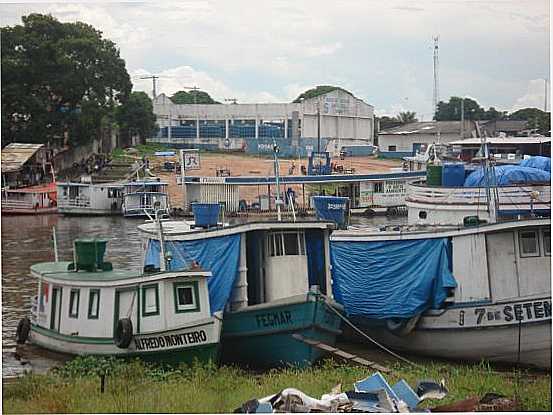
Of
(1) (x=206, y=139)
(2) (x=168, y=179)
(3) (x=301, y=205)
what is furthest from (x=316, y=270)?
(1) (x=206, y=139)

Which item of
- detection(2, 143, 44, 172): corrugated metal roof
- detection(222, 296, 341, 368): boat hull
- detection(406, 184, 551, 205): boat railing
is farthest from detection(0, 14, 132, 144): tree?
detection(222, 296, 341, 368): boat hull

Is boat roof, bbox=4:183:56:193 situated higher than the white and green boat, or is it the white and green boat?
boat roof, bbox=4:183:56:193

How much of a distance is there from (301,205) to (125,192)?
5.60m

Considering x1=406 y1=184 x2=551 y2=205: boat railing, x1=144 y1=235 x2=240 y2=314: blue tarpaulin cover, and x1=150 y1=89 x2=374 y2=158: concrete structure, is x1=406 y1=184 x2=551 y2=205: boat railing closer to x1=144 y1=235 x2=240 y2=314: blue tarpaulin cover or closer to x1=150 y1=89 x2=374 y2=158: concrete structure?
x1=144 y1=235 x2=240 y2=314: blue tarpaulin cover

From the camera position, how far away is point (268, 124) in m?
38.2

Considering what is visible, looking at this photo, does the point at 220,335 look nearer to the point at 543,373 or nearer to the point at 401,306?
the point at 401,306

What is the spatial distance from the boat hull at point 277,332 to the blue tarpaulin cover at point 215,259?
0.94ft

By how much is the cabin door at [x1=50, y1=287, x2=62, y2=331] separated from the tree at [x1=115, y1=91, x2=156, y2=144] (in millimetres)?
22335

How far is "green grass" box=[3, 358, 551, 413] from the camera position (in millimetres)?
8297

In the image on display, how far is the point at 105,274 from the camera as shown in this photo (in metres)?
11.3

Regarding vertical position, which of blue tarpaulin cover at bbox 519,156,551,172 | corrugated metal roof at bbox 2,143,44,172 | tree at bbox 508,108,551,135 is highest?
tree at bbox 508,108,551,135

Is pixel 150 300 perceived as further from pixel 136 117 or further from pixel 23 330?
pixel 136 117

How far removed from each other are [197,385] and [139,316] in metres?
1.65

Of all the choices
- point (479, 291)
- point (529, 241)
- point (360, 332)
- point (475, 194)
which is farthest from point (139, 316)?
point (475, 194)
